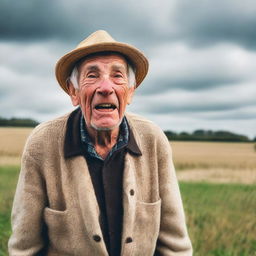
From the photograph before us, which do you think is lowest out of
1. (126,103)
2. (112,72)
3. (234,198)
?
(234,198)

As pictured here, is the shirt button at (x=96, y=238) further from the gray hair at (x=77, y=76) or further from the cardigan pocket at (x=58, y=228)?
the gray hair at (x=77, y=76)

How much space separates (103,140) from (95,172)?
0.76 ft

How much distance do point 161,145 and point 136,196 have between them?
1.36 ft

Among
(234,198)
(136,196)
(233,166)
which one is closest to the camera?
(136,196)

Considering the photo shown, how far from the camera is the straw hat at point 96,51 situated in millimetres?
2947

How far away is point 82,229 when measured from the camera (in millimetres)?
3059

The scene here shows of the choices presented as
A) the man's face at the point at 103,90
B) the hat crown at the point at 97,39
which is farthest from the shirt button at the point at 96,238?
the hat crown at the point at 97,39

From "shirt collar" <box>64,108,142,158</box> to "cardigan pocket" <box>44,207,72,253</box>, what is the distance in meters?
0.40

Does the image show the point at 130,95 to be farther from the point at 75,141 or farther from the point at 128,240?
the point at 128,240

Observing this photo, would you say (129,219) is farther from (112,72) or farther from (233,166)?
(233,166)

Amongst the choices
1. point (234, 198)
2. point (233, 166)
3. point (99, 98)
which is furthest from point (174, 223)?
point (233, 166)

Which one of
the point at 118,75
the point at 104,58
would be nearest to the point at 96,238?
the point at 118,75

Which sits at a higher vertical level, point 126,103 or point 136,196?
point 126,103

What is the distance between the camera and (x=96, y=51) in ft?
9.89
